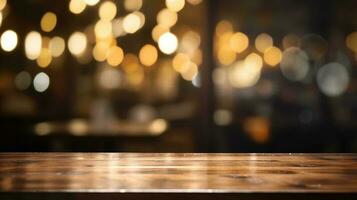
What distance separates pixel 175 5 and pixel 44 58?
1460 millimetres

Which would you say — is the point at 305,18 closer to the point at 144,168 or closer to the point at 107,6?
the point at 107,6

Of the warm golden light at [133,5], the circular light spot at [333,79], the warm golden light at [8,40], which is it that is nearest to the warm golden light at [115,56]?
the warm golden light at [133,5]

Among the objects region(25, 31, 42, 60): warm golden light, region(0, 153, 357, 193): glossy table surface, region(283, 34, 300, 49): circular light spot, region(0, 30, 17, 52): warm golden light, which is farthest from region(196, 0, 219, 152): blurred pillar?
region(0, 153, 357, 193): glossy table surface

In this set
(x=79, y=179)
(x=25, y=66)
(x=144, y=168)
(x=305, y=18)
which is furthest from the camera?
(x=25, y=66)

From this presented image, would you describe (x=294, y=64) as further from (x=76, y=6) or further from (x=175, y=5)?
(x=76, y=6)

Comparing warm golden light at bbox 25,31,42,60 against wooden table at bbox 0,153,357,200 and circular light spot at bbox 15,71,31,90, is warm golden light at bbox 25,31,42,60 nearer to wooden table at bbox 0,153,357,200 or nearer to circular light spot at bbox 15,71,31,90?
circular light spot at bbox 15,71,31,90

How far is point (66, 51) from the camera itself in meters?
5.24

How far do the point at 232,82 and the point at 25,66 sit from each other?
2.12 m

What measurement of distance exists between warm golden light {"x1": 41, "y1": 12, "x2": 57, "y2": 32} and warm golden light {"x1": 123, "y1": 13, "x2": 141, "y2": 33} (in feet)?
2.32

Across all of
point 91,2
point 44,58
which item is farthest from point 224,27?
point 44,58

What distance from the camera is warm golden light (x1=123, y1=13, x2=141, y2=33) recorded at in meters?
5.16

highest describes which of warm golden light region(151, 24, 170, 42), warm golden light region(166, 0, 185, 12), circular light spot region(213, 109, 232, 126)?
warm golden light region(166, 0, 185, 12)

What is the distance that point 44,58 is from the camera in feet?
17.2

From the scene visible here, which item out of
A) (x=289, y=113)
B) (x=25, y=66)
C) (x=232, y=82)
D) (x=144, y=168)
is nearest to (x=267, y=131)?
(x=289, y=113)
